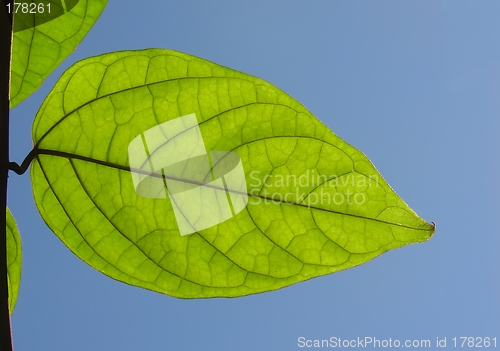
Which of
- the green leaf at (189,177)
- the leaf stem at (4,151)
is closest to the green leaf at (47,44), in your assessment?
the green leaf at (189,177)

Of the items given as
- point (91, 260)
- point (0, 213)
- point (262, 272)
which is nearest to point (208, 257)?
point (262, 272)

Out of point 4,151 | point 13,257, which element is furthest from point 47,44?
point 13,257

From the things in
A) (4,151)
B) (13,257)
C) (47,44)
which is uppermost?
(47,44)

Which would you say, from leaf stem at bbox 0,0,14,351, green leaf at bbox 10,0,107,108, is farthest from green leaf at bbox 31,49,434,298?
leaf stem at bbox 0,0,14,351

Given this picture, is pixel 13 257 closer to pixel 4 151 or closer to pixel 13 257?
Result: pixel 13 257

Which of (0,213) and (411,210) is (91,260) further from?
(411,210)

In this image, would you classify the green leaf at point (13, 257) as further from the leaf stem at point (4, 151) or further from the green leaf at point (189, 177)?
the leaf stem at point (4, 151)

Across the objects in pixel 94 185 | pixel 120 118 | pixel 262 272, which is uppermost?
pixel 120 118

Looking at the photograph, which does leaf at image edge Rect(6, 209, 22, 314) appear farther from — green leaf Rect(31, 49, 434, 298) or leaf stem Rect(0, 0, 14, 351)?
leaf stem Rect(0, 0, 14, 351)
